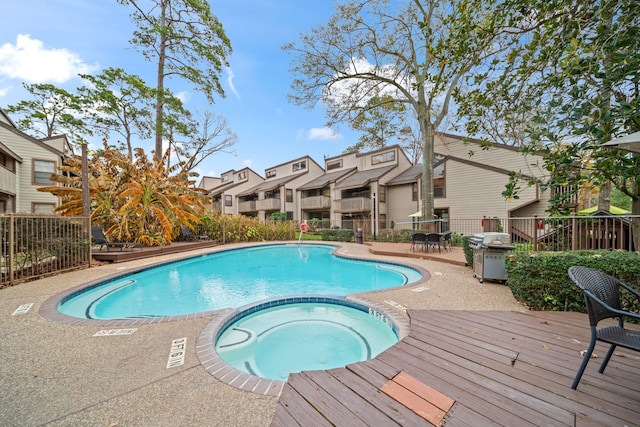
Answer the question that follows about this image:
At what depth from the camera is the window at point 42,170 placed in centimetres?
A: 1595

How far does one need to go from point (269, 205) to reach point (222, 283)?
909 inches

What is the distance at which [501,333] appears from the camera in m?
3.15

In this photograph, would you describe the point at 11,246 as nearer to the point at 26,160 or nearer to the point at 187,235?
the point at 187,235

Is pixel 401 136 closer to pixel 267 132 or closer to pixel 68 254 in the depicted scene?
pixel 267 132

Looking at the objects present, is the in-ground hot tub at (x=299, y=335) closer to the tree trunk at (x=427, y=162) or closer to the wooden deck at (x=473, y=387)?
the wooden deck at (x=473, y=387)

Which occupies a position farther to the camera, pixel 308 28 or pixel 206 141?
pixel 206 141

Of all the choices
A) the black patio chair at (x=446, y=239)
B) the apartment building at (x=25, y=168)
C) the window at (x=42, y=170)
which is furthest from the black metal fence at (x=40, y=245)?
the black patio chair at (x=446, y=239)

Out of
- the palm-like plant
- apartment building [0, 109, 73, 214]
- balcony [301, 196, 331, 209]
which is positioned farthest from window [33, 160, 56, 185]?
balcony [301, 196, 331, 209]

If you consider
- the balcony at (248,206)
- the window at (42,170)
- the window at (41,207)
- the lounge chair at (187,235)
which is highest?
the window at (42,170)

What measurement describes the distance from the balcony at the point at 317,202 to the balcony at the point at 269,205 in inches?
152

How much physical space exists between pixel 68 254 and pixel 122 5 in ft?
50.7

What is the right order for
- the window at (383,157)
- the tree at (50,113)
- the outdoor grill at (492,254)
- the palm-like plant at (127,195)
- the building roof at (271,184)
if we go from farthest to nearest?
the building roof at (271,184)
the window at (383,157)
the tree at (50,113)
the palm-like plant at (127,195)
the outdoor grill at (492,254)

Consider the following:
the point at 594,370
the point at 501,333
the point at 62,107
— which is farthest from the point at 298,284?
the point at 62,107

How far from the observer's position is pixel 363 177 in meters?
23.2
